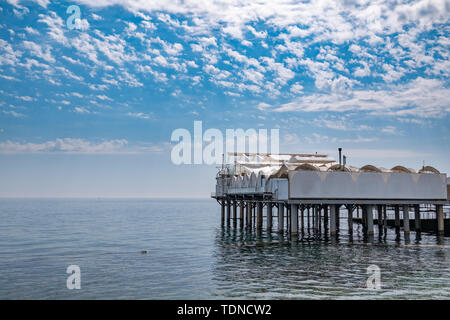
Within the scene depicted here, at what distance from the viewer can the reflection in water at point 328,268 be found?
23.8m

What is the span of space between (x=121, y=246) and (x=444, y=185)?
125 feet

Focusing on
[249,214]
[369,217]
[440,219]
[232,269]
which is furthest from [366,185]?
[232,269]

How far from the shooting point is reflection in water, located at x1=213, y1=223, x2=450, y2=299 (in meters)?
23.8

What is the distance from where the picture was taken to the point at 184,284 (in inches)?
1043

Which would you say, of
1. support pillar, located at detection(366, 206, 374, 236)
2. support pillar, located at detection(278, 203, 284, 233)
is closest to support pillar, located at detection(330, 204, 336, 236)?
support pillar, located at detection(366, 206, 374, 236)

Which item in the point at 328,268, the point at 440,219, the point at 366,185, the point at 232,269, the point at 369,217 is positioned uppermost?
the point at 366,185

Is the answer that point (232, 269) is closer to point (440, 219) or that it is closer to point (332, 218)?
point (332, 218)

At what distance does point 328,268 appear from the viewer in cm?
3070

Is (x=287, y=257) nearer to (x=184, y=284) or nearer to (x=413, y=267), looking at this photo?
(x=413, y=267)

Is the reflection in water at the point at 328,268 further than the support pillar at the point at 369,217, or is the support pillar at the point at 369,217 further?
the support pillar at the point at 369,217

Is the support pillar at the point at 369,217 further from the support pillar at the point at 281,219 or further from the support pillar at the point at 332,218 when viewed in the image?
the support pillar at the point at 281,219

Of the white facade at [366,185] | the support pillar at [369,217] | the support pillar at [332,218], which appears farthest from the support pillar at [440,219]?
the support pillar at [332,218]

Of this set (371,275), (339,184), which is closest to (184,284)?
(371,275)

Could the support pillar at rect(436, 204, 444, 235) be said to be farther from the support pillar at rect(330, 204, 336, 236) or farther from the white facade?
the support pillar at rect(330, 204, 336, 236)
